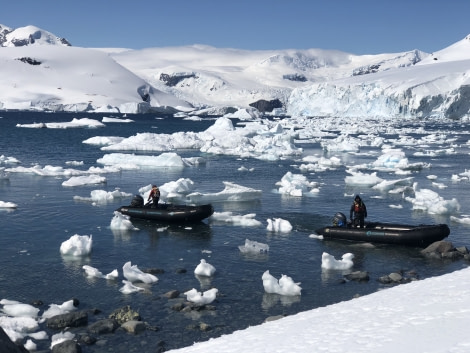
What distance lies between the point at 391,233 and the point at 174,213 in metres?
8.85

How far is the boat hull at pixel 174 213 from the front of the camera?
23.8 m

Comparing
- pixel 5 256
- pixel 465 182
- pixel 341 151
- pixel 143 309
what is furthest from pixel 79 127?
pixel 143 309

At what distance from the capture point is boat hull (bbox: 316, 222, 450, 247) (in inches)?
810

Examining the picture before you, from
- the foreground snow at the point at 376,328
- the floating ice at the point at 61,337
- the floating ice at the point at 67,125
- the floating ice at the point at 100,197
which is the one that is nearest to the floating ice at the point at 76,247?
the floating ice at the point at 61,337

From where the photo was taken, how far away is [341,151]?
5622 cm

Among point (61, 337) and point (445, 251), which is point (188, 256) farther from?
point (445, 251)

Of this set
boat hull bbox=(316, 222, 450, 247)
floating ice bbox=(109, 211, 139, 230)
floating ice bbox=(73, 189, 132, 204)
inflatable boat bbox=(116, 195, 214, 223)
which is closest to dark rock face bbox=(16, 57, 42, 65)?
floating ice bbox=(73, 189, 132, 204)

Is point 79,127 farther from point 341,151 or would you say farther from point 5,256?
point 5,256

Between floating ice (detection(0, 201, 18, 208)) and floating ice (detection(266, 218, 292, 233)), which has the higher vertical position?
floating ice (detection(0, 201, 18, 208))

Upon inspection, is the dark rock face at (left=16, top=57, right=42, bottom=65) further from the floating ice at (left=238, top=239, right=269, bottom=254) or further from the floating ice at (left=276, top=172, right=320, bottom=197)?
the floating ice at (left=238, top=239, right=269, bottom=254)

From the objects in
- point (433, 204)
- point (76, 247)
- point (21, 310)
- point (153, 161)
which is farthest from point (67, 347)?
point (153, 161)

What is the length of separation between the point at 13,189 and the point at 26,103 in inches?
5460

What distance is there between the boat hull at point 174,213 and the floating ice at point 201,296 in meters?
8.84

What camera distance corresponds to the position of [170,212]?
78.6 ft
